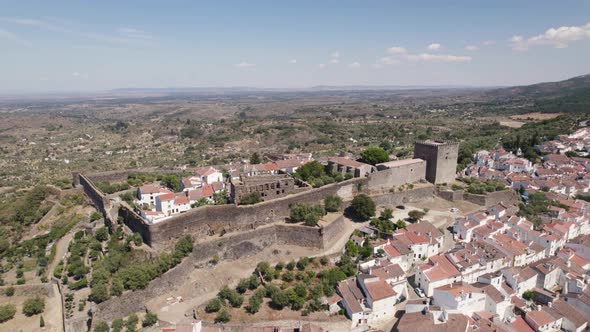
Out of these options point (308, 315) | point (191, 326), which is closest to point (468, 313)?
point (308, 315)

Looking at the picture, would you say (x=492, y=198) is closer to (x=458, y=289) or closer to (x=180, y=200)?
(x=458, y=289)

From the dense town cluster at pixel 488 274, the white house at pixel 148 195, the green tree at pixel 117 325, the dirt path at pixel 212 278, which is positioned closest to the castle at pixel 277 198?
the white house at pixel 148 195

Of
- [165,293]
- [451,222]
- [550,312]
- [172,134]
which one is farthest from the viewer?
[172,134]

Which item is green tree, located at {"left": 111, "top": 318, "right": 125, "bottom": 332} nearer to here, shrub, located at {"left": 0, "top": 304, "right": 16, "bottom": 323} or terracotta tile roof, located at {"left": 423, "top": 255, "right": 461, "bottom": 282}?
shrub, located at {"left": 0, "top": 304, "right": 16, "bottom": 323}

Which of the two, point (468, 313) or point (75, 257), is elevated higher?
point (75, 257)

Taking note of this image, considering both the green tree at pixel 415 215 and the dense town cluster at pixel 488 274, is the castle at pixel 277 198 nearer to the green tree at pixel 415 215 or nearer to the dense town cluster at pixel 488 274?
the green tree at pixel 415 215

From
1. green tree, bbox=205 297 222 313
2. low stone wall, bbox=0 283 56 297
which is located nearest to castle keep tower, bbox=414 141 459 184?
green tree, bbox=205 297 222 313

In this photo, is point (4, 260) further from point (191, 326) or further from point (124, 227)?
point (191, 326)
